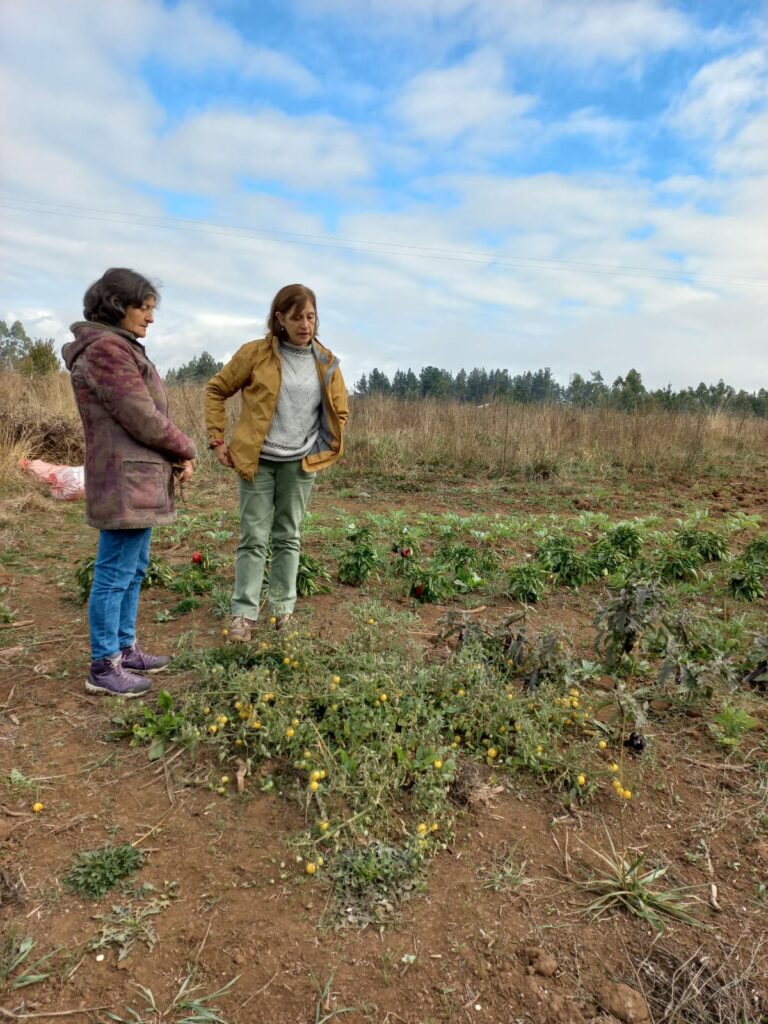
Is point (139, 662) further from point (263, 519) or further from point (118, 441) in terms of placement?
point (118, 441)

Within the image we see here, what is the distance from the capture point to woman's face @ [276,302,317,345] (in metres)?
3.08

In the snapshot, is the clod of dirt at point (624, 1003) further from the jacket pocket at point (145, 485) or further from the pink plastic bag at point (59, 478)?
the pink plastic bag at point (59, 478)

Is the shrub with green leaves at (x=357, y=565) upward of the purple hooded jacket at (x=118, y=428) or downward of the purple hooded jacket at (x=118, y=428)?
downward

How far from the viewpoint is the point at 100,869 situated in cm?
192

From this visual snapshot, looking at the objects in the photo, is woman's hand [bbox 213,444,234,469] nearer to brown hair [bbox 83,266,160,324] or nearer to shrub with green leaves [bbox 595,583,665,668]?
brown hair [bbox 83,266,160,324]

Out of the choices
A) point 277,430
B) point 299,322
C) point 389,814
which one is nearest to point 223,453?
point 277,430

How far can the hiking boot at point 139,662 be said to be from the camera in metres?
3.10

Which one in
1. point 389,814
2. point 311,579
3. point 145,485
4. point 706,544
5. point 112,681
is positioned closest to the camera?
point 389,814

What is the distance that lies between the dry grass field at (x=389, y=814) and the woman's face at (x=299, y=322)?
4.62ft

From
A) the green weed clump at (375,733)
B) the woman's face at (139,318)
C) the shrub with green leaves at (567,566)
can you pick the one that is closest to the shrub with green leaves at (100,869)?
the green weed clump at (375,733)

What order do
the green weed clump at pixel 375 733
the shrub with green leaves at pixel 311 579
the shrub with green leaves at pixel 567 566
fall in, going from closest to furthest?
the green weed clump at pixel 375 733, the shrub with green leaves at pixel 311 579, the shrub with green leaves at pixel 567 566

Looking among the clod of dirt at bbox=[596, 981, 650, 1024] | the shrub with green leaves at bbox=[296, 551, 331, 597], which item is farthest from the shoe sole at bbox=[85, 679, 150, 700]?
the clod of dirt at bbox=[596, 981, 650, 1024]

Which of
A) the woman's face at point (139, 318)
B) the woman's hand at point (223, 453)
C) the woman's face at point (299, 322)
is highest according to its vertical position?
the woman's face at point (299, 322)

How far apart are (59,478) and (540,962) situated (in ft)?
24.4
